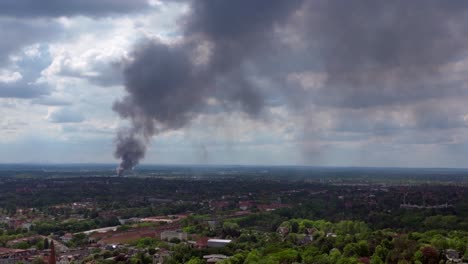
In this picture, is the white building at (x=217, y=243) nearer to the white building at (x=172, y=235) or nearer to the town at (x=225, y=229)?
the town at (x=225, y=229)

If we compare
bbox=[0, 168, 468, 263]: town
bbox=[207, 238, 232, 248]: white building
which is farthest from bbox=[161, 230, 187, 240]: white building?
bbox=[207, 238, 232, 248]: white building

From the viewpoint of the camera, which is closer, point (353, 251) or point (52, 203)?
point (353, 251)

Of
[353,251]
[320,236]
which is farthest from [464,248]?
[320,236]

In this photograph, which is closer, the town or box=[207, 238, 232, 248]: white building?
the town

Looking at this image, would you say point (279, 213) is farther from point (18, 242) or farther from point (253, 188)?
point (253, 188)

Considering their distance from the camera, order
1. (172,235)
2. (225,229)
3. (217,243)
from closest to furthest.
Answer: (217,243) < (172,235) < (225,229)

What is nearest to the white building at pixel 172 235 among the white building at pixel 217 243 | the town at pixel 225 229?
the town at pixel 225 229

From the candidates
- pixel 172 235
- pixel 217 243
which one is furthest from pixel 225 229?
pixel 217 243

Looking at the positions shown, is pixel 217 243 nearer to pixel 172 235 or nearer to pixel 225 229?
pixel 172 235

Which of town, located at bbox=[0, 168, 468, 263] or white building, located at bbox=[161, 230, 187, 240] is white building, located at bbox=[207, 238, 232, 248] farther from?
white building, located at bbox=[161, 230, 187, 240]

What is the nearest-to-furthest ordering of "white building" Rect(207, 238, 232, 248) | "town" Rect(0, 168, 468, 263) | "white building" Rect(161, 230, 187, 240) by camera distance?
"town" Rect(0, 168, 468, 263)
"white building" Rect(207, 238, 232, 248)
"white building" Rect(161, 230, 187, 240)

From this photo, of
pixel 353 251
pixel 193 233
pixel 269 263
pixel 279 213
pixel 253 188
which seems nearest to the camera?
pixel 269 263
